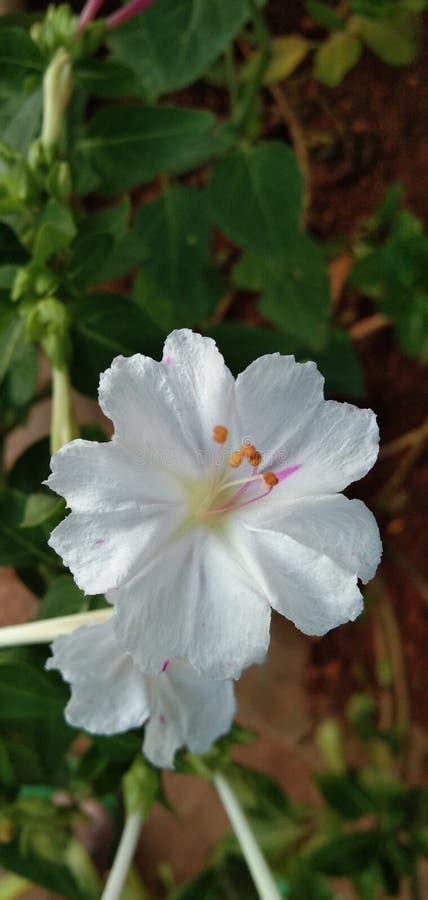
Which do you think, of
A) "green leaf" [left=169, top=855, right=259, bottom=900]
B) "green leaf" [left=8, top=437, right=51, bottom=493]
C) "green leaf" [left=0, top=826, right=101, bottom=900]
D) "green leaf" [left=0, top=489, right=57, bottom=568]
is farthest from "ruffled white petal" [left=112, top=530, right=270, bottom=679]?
"green leaf" [left=169, top=855, right=259, bottom=900]

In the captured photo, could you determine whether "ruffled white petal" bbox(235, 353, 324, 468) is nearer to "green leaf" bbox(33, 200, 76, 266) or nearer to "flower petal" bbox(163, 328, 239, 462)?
"flower petal" bbox(163, 328, 239, 462)

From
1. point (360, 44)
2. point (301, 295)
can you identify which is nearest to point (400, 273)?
point (301, 295)

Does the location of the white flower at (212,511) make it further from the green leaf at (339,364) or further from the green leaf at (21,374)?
the green leaf at (339,364)

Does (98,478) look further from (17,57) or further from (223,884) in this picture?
(223,884)

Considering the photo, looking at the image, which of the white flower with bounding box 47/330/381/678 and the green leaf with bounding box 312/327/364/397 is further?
the green leaf with bounding box 312/327/364/397

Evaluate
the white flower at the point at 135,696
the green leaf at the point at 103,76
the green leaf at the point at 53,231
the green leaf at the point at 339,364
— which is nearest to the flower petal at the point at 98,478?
the white flower at the point at 135,696

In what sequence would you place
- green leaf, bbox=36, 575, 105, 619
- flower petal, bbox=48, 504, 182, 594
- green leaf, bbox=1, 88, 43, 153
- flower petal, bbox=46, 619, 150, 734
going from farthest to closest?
green leaf, bbox=1, 88, 43, 153, green leaf, bbox=36, 575, 105, 619, flower petal, bbox=46, 619, 150, 734, flower petal, bbox=48, 504, 182, 594
